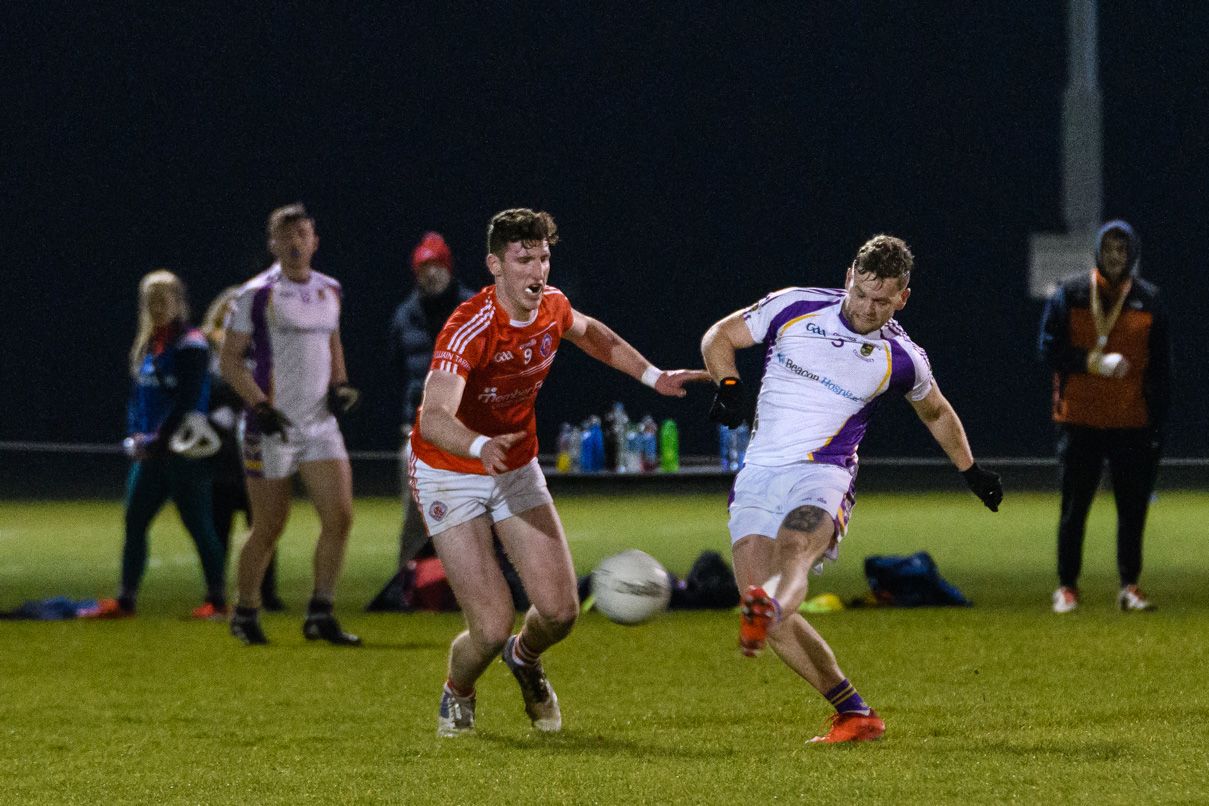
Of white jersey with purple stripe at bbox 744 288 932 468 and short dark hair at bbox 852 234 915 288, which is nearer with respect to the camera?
short dark hair at bbox 852 234 915 288

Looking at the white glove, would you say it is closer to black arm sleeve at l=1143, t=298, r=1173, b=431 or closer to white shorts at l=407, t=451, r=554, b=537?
black arm sleeve at l=1143, t=298, r=1173, b=431

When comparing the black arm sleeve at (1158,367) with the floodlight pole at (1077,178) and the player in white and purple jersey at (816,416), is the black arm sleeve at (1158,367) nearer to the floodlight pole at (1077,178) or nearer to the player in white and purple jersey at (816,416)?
the player in white and purple jersey at (816,416)

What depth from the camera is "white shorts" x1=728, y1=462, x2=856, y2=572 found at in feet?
16.7

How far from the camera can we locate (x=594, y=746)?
5270 millimetres

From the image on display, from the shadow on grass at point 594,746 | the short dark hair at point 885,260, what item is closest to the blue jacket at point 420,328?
the shadow on grass at point 594,746

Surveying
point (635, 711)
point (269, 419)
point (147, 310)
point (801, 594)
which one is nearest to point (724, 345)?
point (801, 594)

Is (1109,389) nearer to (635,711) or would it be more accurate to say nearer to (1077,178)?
(635,711)

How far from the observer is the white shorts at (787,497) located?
5094 mm

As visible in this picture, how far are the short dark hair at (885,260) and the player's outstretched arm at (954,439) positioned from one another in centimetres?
47

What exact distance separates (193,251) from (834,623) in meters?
17.7

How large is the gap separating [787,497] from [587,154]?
19.6 meters

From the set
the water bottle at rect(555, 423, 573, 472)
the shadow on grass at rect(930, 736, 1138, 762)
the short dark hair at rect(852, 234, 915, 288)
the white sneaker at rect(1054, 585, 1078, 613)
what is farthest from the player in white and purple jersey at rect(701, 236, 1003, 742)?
the water bottle at rect(555, 423, 573, 472)

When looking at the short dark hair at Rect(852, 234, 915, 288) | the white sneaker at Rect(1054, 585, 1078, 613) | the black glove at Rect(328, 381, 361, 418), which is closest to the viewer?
the short dark hair at Rect(852, 234, 915, 288)

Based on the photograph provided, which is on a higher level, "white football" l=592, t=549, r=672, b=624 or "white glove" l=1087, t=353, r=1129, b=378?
"white glove" l=1087, t=353, r=1129, b=378
